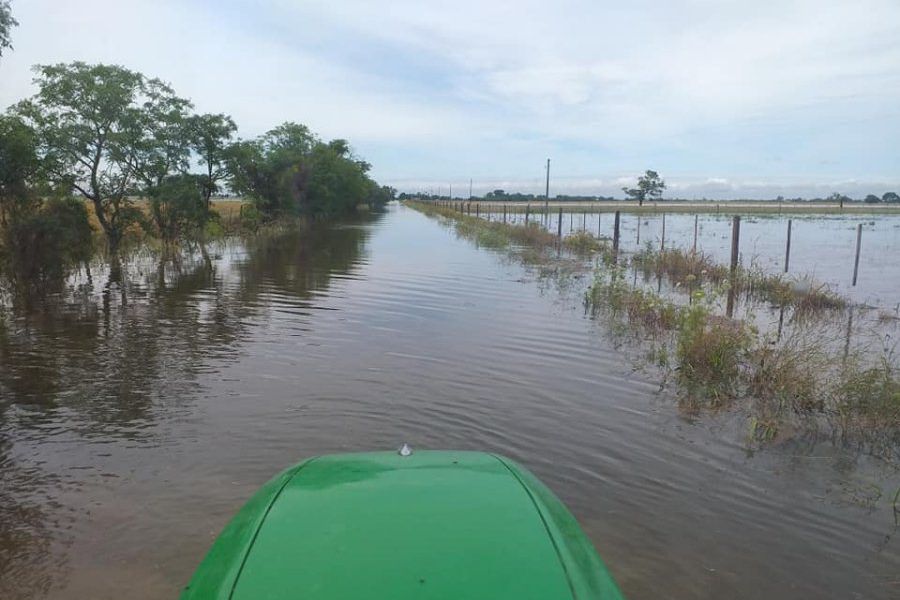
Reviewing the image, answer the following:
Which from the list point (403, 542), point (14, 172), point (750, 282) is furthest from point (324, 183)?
point (403, 542)

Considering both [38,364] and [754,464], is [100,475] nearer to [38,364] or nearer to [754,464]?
[38,364]

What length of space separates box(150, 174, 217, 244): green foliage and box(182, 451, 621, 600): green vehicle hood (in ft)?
72.1

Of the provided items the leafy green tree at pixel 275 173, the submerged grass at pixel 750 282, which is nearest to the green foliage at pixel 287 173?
the leafy green tree at pixel 275 173

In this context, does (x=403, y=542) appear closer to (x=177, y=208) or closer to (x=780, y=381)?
(x=780, y=381)

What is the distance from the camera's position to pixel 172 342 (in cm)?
956

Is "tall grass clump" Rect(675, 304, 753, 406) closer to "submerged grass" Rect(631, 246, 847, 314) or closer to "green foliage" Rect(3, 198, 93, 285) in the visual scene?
"submerged grass" Rect(631, 246, 847, 314)

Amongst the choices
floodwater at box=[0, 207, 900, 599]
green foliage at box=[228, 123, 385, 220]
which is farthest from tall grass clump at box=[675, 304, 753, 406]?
green foliage at box=[228, 123, 385, 220]

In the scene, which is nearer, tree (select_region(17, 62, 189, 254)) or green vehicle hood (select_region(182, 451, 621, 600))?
green vehicle hood (select_region(182, 451, 621, 600))

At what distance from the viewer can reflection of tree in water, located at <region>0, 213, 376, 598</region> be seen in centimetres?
443

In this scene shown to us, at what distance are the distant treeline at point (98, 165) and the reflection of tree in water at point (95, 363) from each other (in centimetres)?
139

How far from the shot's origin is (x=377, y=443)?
5.90 m

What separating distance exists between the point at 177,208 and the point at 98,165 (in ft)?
12.8

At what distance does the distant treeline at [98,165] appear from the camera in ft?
44.1

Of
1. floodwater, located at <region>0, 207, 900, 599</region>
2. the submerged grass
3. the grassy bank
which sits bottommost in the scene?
floodwater, located at <region>0, 207, 900, 599</region>
